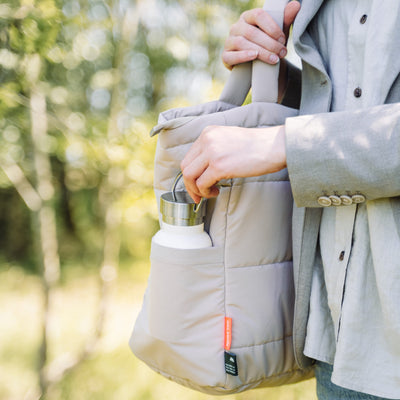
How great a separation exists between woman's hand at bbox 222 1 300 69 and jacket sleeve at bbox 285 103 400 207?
308mm

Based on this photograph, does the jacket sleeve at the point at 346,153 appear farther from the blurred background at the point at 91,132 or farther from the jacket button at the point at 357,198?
the blurred background at the point at 91,132

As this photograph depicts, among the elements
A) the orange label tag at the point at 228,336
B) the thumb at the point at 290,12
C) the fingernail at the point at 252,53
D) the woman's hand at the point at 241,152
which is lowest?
the orange label tag at the point at 228,336

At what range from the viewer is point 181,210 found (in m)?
0.89

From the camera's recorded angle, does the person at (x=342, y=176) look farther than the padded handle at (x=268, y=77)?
No

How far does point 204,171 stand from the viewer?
82cm

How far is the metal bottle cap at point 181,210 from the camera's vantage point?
0.89m

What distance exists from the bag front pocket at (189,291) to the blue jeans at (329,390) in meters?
0.27

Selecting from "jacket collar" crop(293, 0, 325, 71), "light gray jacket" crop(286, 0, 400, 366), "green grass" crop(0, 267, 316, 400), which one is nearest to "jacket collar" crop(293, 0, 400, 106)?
"light gray jacket" crop(286, 0, 400, 366)

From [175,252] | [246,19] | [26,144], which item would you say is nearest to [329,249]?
[175,252]

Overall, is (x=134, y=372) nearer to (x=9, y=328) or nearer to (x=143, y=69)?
(x=9, y=328)

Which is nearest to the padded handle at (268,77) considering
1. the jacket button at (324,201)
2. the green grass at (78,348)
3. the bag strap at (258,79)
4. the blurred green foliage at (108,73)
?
the bag strap at (258,79)

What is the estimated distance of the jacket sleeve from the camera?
70 centimetres

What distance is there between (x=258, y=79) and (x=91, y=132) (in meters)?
1.77

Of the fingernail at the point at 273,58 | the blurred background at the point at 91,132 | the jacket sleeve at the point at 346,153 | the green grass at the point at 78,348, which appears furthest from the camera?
the green grass at the point at 78,348
